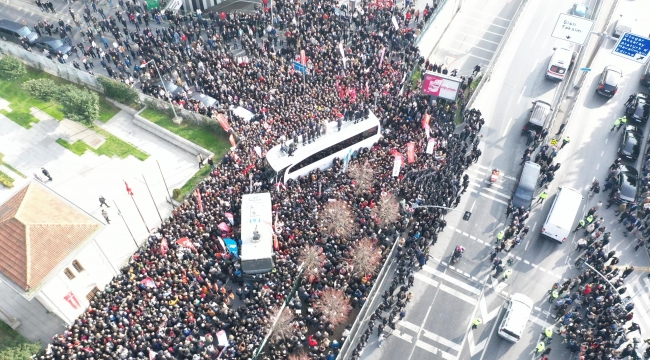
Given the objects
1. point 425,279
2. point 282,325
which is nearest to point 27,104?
point 282,325

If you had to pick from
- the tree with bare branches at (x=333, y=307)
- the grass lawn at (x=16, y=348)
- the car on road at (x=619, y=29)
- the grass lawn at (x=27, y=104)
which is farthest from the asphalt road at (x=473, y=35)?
the grass lawn at (x=16, y=348)

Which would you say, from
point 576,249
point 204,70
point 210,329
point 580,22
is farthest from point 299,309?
point 580,22

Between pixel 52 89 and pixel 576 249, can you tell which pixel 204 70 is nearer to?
pixel 52 89

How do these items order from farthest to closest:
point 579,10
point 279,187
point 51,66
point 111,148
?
1. point 579,10
2. point 51,66
3. point 111,148
4. point 279,187

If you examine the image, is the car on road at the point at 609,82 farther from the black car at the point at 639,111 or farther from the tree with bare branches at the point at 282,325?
the tree with bare branches at the point at 282,325

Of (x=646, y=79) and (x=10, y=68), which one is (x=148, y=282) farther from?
(x=646, y=79)

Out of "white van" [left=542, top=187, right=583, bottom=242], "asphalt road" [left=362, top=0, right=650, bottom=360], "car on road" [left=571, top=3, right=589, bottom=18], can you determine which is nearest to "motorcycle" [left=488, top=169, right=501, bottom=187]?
"asphalt road" [left=362, top=0, right=650, bottom=360]

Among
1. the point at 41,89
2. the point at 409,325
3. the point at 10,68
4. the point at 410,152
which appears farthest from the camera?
the point at 10,68
